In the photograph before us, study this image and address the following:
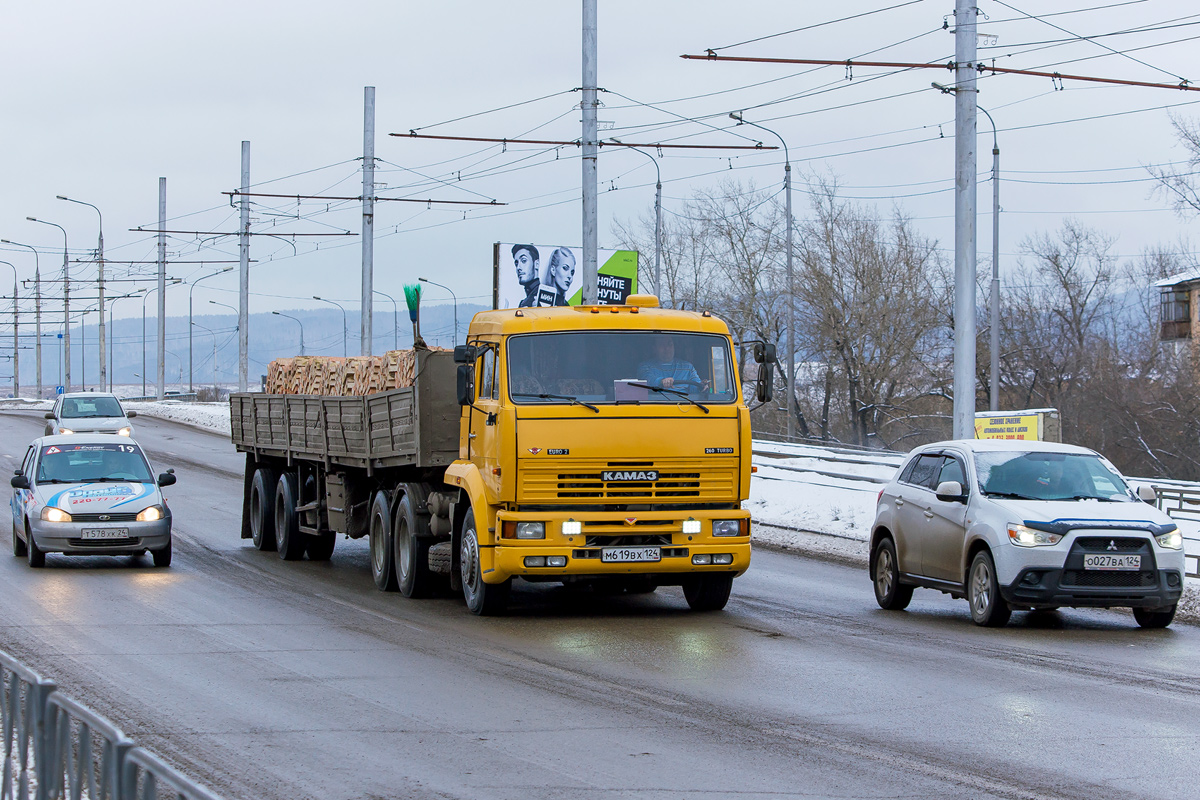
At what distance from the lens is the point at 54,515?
17312 millimetres

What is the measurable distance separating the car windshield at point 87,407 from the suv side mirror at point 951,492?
29.4 m

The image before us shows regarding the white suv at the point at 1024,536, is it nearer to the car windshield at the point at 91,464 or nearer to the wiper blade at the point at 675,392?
the wiper blade at the point at 675,392

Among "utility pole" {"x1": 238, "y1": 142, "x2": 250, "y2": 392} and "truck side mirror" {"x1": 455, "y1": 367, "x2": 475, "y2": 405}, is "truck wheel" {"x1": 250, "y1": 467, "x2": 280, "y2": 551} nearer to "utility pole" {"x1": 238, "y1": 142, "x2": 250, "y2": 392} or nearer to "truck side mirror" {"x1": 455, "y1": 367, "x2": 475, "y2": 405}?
"truck side mirror" {"x1": 455, "y1": 367, "x2": 475, "y2": 405}

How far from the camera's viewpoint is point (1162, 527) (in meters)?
12.1

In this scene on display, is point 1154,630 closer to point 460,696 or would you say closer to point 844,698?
point 844,698

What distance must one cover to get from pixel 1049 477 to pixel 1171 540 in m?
1.25

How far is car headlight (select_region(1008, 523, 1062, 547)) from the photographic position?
1198 centimetres

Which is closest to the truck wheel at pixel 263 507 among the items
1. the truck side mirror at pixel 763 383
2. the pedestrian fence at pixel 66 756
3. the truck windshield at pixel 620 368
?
the truck windshield at pixel 620 368

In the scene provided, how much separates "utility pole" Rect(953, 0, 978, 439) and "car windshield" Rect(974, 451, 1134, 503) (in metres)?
5.32

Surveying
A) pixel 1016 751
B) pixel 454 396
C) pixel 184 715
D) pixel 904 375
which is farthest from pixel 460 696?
pixel 904 375

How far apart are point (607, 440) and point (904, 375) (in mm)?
42852

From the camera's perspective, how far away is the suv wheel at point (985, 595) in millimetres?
12242

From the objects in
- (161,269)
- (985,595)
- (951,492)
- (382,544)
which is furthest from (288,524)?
(161,269)

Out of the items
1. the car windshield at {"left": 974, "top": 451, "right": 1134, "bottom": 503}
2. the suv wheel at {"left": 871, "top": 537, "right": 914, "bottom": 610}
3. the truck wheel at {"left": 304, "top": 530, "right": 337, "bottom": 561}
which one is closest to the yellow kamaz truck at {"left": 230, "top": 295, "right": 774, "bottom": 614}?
the suv wheel at {"left": 871, "top": 537, "right": 914, "bottom": 610}
